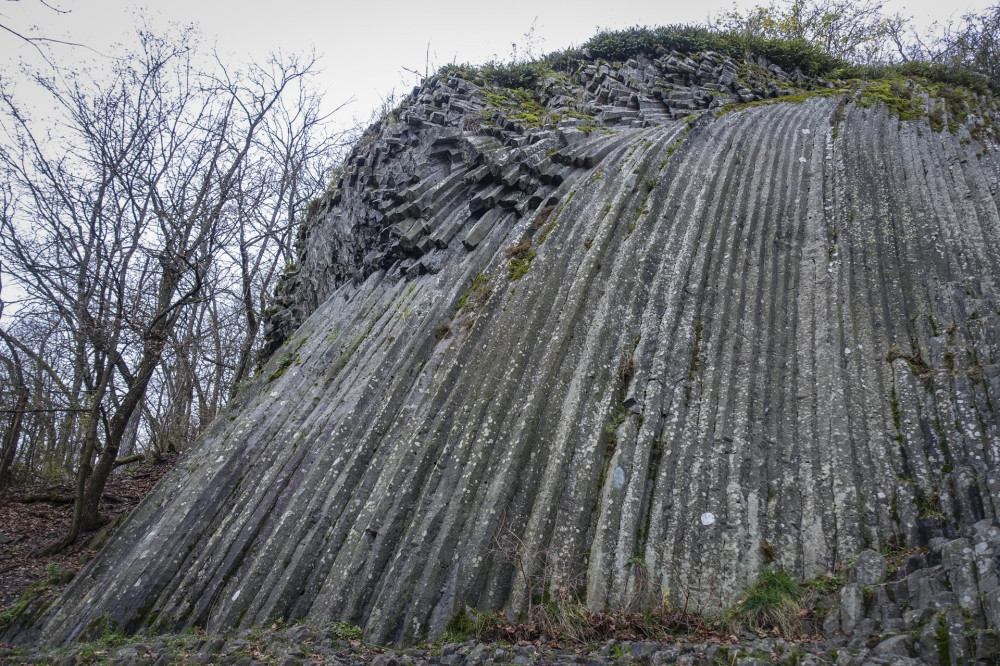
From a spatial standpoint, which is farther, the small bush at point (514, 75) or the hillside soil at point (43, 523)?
the small bush at point (514, 75)

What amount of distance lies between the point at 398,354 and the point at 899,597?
672 cm

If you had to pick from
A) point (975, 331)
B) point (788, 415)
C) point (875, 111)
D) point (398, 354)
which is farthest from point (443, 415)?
point (875, 111)

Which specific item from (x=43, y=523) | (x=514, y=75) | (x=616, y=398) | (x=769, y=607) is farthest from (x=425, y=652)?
(x=514, y=75)

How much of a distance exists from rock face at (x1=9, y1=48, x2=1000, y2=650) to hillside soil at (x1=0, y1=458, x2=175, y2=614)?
2.99m

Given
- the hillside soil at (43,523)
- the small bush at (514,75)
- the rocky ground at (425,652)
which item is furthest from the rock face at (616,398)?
the small bush at (514,75)

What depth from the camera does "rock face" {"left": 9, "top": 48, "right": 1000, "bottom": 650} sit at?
5742mm

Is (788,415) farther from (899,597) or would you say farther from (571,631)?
(571,631)

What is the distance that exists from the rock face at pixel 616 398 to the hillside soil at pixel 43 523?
9.81 ft

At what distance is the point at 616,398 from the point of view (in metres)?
7.14

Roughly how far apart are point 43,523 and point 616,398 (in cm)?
1284

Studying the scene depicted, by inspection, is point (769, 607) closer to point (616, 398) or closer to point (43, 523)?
point (616, 398)

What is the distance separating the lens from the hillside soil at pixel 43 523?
9.62 m

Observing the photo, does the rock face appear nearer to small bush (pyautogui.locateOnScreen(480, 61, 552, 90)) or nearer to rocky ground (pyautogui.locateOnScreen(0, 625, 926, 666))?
rocky ground (pyautogui.locateOnScreen(0, 625, 926, 666))

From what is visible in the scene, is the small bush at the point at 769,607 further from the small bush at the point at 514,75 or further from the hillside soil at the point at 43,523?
the small bush at the point at 514,75
